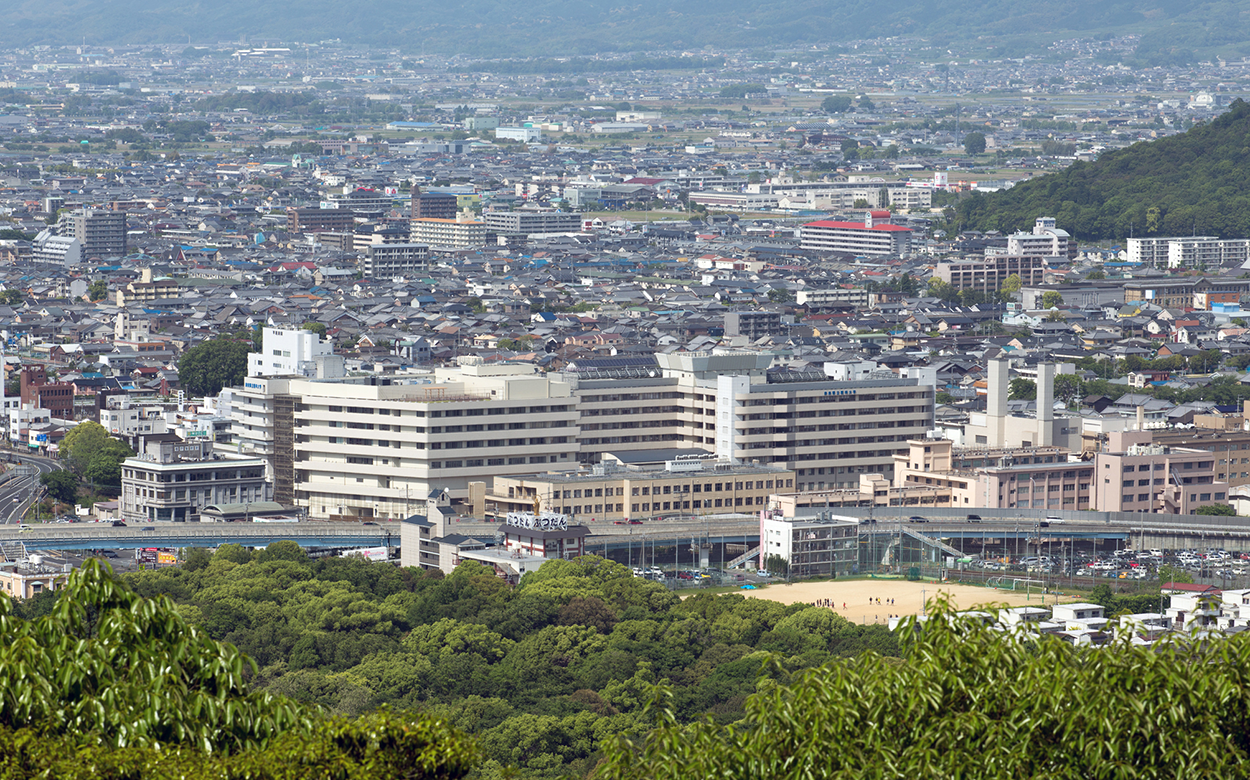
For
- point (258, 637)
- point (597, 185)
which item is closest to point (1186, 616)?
point (258, 637)

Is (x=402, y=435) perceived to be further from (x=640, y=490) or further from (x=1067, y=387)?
(x=1067, y=387)

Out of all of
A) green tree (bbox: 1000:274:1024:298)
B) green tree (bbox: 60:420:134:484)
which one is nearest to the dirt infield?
green tree (bbox: 60:420:134:484)

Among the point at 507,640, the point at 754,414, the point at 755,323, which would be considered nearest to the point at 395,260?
the point at 755,323

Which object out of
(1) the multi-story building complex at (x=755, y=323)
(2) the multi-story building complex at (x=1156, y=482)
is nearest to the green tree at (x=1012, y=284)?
(1) the multi-story building complex at (x=755, y=323)

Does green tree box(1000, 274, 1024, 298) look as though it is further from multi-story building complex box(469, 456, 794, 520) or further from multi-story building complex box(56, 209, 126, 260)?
multi-story building complex box(469, 456, 794, 520)

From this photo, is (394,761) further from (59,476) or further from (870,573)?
(59,476)
